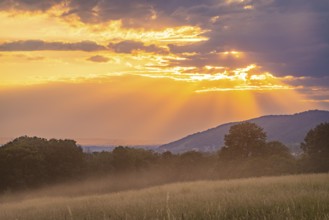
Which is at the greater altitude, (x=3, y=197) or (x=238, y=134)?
(x=238, y=134)

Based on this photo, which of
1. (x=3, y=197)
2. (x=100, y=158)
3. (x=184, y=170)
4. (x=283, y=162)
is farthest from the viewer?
(x=184, y=170)

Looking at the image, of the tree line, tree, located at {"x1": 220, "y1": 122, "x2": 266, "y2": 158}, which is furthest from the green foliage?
tree, located at {"x1": 220, "y1": 122, "x2": 266, "y2": 158}

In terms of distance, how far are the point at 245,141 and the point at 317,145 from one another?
12.1 m

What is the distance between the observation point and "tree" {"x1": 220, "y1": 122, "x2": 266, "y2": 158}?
6475cm

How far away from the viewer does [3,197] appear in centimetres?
4825

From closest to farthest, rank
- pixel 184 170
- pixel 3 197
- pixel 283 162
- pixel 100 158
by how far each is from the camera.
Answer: pixel 3 197 → pixel 283 162 → pixel 100 158 → pixel 184 170

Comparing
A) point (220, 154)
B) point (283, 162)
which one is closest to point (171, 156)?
point (220, 154)

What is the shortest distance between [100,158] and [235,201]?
60225 millimetres

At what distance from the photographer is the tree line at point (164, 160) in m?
53.6

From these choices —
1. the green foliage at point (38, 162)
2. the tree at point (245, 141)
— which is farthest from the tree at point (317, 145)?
the green foliage at point (38, 162)

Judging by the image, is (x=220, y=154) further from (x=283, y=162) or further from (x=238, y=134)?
(x=283, y=162)

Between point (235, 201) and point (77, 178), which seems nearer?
point (235, 201)

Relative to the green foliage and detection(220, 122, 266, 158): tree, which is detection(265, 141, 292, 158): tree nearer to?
detection(220, 122, 266, 158): tree

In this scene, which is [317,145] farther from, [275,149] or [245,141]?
[245,141]
